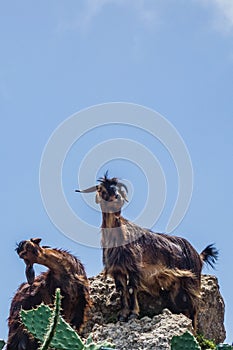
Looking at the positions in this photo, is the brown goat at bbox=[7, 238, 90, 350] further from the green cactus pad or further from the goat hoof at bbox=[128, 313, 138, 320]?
the green cactus pad

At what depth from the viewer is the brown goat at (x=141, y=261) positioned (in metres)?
10.5

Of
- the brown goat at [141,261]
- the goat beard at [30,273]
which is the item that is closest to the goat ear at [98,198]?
the brown goat at [141,261]

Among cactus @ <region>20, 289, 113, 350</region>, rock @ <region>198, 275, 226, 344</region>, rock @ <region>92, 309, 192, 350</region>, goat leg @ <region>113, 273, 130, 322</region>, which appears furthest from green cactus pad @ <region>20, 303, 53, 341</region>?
rock @ <region>198, 275, 226, 344</region>

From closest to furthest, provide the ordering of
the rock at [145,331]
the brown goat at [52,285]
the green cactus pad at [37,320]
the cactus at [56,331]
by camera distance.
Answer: the cactus at [56,331], the green cactus pad at [37,320], the rock at [145,331], the brown goat at [52,285]

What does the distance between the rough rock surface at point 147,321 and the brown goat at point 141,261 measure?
0.70 feet

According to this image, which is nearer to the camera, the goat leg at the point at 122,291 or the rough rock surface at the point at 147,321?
the rough rock surface at the point at 147,321

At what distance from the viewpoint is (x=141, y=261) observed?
10727 millimetres

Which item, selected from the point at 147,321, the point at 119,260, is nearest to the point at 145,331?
the point at 147,321

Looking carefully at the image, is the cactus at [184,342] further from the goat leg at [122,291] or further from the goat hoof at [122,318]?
the goat leg at [122,291]

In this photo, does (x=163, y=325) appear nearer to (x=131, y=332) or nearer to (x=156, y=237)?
(x=131, y=332)

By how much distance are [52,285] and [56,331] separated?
5287 mm

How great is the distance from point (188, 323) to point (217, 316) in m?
1.84

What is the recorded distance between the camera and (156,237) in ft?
36.8

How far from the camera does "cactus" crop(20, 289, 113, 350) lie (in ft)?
12.2
